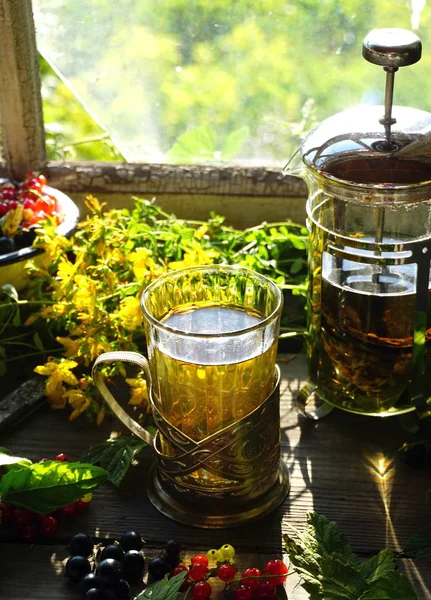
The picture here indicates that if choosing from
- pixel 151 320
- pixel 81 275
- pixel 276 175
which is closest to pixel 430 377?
pixel 151 320

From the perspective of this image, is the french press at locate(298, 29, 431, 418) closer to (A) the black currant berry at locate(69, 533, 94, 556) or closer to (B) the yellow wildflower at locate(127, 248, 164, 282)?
(B) the yellow wildflower at locate(127, 248, 164, 282)

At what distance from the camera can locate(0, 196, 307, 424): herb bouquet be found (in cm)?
106

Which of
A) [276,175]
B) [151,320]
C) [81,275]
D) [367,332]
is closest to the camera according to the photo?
[151,320]

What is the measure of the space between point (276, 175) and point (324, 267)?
443 millimetres

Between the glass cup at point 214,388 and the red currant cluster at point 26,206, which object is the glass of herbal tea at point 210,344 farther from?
the red currant cluster at point 26,206

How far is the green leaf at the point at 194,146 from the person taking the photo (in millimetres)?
1472

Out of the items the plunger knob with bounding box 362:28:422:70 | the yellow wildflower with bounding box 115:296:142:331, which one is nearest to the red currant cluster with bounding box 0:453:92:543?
the yellow wildflower with bounding box 115:296:142:331

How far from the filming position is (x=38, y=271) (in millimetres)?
1139

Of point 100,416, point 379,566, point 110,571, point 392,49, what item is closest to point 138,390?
point 100,416

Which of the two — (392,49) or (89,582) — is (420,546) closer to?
(89,582)

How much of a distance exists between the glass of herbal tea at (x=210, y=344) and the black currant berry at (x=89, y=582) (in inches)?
6.2

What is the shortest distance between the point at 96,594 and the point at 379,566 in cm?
27

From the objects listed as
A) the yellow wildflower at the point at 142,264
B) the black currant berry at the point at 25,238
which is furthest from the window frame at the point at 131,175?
the yellow wildflower at the point at 142,264

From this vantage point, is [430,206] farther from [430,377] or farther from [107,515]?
[107,515]
